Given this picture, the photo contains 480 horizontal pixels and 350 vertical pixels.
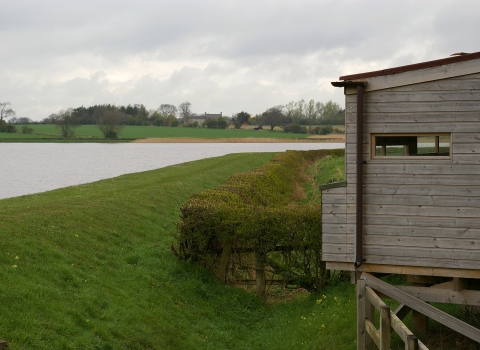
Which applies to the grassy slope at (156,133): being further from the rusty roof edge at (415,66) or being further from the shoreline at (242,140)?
the rusty roof edge at (415,66)

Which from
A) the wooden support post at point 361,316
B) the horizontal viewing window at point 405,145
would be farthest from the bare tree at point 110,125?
the wooden support post at point 361,316

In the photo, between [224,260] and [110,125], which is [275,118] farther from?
[224,260]

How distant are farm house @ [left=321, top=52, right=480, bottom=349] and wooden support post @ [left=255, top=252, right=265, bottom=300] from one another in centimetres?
457

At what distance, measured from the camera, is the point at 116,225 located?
18.5 meters

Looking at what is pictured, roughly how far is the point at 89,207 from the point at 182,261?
16.2 ft

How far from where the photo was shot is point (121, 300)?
12.6 meters

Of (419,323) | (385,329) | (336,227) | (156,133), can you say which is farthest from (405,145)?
(156,133)

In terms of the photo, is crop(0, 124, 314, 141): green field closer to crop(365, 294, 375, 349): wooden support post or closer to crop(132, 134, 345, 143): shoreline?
crop(132, 134, 345, 143): shoreline

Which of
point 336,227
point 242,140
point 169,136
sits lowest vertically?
point 242,140

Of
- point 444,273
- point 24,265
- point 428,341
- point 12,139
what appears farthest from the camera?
point 12,139

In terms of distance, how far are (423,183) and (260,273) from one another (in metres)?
6.32

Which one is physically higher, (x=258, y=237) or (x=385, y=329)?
(x=258, y=237)

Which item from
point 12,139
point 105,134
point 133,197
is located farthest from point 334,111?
point 133,197

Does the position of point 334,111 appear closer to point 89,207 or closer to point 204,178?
point 204,178
